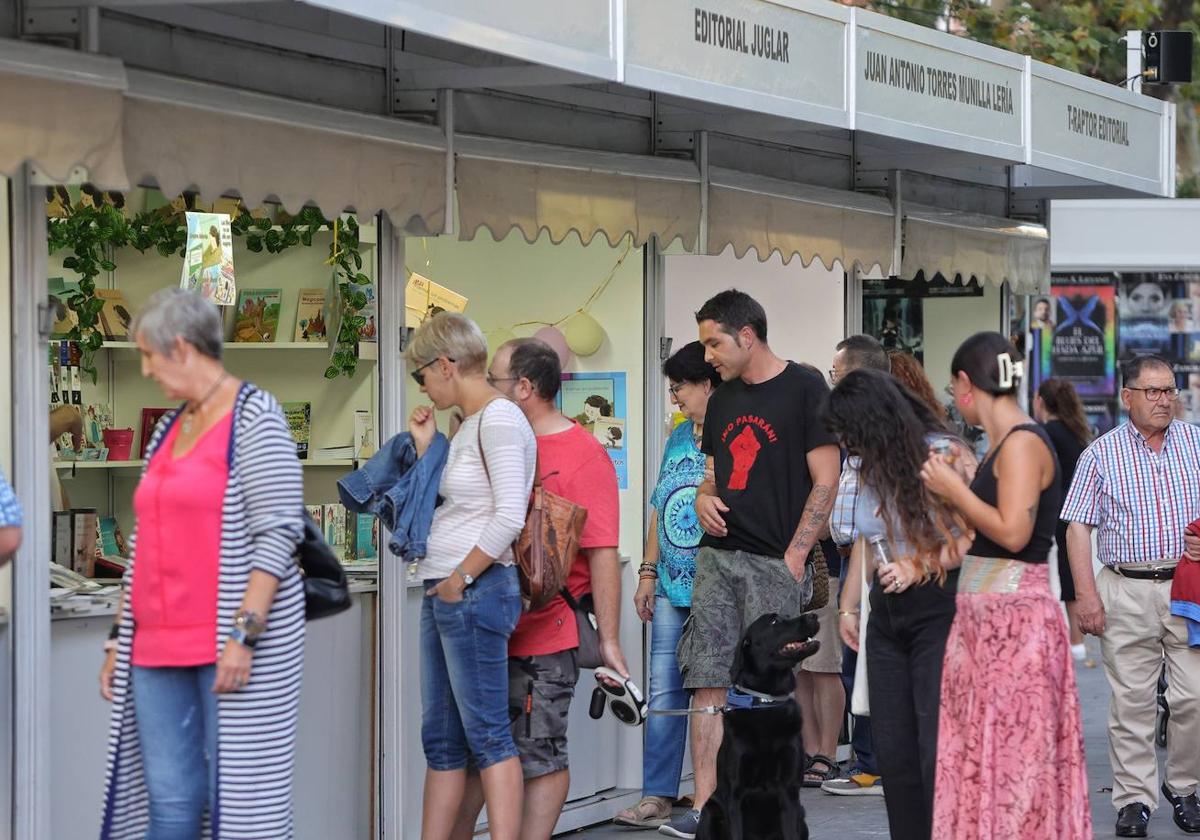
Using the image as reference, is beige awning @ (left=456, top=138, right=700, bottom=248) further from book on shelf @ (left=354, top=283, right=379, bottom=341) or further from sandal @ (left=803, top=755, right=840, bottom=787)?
sandal @ (left=803, top=755, right=840, bottom=787)

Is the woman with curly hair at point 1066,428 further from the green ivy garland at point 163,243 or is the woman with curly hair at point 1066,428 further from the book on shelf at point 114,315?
the book on shelf at point 114,315

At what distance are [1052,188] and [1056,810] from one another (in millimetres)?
6136

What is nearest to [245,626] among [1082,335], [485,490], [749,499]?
[485,490]

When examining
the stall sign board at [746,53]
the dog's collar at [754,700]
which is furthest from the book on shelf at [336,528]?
the stall sign board at [746,53]

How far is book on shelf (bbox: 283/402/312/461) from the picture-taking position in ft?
25.3

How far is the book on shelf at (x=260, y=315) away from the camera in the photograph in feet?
25.6

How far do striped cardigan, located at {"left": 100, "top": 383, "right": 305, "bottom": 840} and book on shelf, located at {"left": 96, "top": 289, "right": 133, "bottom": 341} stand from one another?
329 centimetres

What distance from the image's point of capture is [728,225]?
810 centimetres

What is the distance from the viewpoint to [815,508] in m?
6.76

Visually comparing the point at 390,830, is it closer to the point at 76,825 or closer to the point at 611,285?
the point at 76,825

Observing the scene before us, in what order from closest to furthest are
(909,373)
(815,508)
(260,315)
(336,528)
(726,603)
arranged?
(815,508) < (726,603) < (336,528) < (260,315) < (909,373)

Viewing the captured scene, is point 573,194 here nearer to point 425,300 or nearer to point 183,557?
point 425,300

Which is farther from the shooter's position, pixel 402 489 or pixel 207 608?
pixel 402 489

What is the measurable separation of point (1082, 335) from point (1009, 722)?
12.3m
